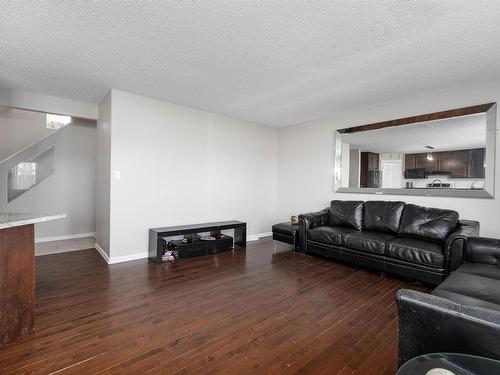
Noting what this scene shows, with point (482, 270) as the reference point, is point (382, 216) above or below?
above

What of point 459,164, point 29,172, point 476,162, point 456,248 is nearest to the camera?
point 456,248

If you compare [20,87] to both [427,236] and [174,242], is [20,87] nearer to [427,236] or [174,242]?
[174,242]

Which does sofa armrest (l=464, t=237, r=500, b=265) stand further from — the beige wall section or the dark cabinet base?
the beige wall section

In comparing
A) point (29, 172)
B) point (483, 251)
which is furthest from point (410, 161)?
point (29, 172)

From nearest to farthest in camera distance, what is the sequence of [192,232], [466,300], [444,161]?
[466,300], [444,161], [192,232]

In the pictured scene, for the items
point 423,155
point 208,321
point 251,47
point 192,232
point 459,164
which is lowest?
point 208,321

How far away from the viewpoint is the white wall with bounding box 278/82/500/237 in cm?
321

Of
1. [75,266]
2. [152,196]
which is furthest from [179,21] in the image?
[75,266]

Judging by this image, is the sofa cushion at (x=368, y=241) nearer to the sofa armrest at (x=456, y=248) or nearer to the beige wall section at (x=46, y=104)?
the sofa armrest at (x=456, y=248)

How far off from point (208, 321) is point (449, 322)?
1704 mm

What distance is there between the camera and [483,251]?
2.43 m

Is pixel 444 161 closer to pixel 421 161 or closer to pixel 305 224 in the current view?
pixel 421 161

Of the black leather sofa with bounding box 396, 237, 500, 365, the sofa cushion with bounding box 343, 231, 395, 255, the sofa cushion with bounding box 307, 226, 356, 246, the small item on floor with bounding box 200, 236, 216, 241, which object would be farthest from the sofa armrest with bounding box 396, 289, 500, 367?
the small item on floor with bounding box 200, 236, 216, 241

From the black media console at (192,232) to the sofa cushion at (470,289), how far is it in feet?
10.4
